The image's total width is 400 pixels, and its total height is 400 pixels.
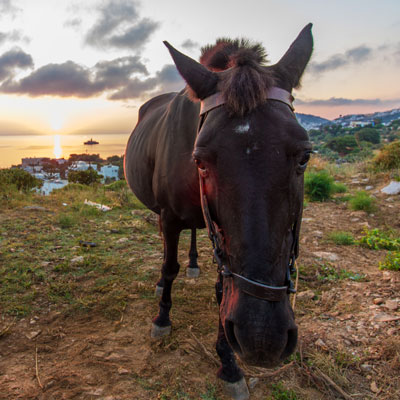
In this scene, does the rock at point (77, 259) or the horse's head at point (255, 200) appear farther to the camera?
the rock at point (77, 259)

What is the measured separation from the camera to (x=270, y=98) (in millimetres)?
1533

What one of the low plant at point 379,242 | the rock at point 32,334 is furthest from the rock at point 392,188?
the rock at point 32,334

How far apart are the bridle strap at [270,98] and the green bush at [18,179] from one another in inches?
326

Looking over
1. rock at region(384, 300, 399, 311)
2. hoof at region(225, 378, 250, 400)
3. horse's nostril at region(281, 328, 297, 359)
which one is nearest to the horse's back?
horse's nostril at region(281, 328, 297, 359)

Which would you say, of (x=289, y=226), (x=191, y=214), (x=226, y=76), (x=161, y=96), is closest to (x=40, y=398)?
(x=191, y=214)

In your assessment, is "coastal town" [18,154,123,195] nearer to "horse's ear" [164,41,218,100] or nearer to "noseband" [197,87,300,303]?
"horse's ear" [164,41,218,100]

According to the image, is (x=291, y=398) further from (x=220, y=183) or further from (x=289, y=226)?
(x=220, y=183)

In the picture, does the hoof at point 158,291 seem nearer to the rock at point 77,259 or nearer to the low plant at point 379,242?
the rock at point 77,259

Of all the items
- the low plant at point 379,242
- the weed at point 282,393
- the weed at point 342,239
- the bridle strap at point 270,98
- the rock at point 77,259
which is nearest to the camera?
the bridle strap at point 270,98

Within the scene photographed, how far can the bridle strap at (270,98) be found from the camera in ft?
5.10

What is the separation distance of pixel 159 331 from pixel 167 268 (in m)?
0.60

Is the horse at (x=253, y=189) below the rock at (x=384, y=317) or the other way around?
the other way around

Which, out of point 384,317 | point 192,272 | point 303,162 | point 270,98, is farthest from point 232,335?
point 192,272

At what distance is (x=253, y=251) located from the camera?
4.35ft
